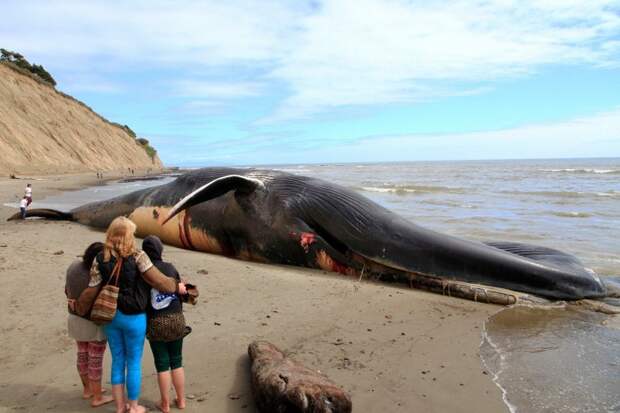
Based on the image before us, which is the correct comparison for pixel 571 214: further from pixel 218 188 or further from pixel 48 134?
pixel 48 134

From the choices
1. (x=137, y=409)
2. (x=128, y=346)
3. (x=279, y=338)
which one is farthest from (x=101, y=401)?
(x=279, y=338)

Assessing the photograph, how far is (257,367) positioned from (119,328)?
78 cm

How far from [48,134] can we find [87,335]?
37807 mm

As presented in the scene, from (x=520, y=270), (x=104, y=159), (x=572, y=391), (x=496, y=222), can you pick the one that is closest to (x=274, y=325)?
(x=572, y=391)

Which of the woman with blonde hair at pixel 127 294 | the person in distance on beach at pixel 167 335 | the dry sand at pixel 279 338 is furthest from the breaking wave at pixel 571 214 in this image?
the woman with blonde hair at pixel 127 294

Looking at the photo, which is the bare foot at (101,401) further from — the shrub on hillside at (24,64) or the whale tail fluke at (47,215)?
the shrub on hillside at (24,64)

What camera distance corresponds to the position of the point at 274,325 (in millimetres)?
4008

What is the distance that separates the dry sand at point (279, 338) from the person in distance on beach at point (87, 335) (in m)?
0.09

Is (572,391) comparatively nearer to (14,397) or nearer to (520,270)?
(520,270)

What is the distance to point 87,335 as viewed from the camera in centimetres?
284

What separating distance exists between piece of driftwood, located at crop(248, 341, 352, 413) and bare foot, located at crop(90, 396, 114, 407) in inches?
31.3

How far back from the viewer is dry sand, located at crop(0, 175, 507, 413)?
9.68 ft

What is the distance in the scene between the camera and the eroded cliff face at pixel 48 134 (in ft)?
96.9

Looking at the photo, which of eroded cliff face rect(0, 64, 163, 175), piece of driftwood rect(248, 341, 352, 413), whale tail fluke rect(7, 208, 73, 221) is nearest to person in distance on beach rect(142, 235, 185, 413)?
piece of driftwood rect(248, 341, 352, 413)
